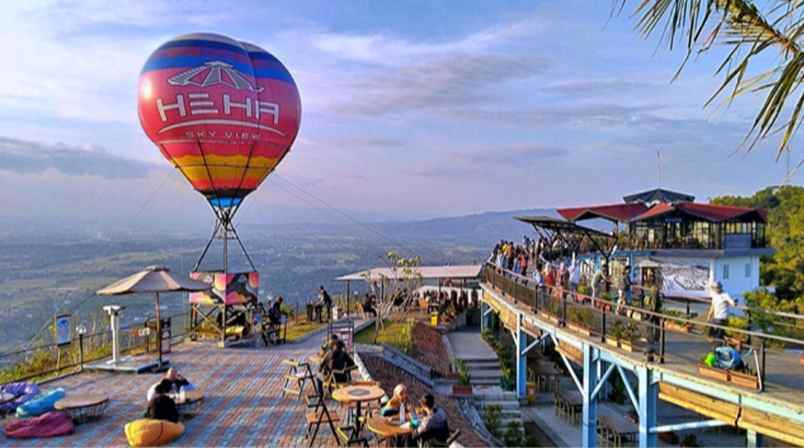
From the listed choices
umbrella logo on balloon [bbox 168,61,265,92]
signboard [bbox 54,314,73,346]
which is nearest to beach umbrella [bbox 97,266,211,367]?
signboard [bbox 54,314,73,346]

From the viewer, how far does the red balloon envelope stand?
2067 centimetres

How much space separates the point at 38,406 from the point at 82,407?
95 centimetres

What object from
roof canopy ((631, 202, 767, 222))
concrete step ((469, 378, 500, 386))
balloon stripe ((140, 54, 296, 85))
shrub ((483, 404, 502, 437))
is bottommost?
shrub ((483, 404, 502, 437))

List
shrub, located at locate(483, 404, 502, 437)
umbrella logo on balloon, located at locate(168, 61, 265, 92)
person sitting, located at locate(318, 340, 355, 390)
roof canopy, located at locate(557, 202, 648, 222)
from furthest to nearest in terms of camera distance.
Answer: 1. roof canopy, located at locate(557, 202, 648, 222)
2. umbrella logo on balloon, located at locate(168, 61, 265, 92)
3. shrub, located at locate(483, 404, 502, 437)
4. person sitting, located at locate(318, 340, 355, 390)

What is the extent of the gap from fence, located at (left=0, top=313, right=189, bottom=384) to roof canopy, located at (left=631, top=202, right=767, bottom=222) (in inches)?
1006

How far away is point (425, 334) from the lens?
26.0 meters

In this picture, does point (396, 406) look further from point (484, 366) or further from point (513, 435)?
point (484, 366)

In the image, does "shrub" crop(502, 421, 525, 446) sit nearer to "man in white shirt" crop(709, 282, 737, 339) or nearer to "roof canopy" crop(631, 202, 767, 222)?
"man in white shirt" crop(709, 282, 737, 339)

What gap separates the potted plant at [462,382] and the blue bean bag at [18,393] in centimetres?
1188

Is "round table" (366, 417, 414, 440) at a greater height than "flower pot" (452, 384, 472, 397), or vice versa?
"round table" (366, 417, 414, 440)

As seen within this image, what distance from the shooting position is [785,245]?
4588 cm

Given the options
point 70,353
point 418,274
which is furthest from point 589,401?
point 418,274

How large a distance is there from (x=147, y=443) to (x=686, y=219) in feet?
114

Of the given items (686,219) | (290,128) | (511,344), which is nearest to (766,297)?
(686,219)
